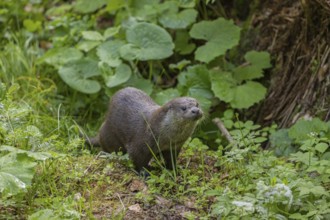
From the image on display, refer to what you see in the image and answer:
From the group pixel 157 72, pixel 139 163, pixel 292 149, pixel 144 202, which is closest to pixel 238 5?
pixel 157 72

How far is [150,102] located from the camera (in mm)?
5098

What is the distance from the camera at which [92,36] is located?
6.73 metres

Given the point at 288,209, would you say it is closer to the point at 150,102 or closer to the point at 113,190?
the point at 113,190

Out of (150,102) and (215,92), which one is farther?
(215,92)

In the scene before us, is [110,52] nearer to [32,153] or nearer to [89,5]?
[89,5]

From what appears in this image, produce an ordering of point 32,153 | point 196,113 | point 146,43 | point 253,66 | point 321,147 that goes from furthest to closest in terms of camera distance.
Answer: point 146,43 → point 253,66 → point 196,113 → point 321,147 → point 32,153

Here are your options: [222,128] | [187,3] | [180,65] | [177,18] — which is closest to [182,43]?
[177,18]

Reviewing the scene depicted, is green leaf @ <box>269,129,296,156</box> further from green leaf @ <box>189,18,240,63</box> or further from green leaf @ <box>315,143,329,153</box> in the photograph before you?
green leaf @ <box>189,18,240,63</box>

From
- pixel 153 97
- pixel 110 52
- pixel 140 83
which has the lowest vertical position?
pixel 153 97

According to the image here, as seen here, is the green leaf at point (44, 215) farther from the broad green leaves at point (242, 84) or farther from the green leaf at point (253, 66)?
the green leaf at point (253, 66)

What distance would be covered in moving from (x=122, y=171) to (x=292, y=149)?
154 cm

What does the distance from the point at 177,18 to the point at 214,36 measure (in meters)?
0.51

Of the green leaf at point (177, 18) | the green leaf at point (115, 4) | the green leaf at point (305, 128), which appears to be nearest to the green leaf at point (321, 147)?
the green leaf at point (305, 128)

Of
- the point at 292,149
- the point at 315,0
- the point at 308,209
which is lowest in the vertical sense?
the point at 292,149
